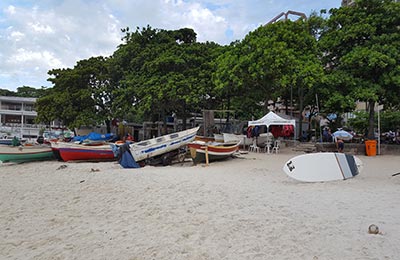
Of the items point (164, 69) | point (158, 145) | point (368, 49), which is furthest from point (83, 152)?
point (368, 49)

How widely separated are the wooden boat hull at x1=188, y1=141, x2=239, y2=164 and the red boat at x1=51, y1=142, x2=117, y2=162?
500 cm

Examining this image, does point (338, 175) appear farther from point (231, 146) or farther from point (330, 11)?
point (330, 11)

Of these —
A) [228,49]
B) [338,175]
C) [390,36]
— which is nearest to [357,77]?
[390,36]

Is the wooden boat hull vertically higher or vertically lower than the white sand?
higher

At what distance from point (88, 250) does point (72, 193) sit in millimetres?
4359

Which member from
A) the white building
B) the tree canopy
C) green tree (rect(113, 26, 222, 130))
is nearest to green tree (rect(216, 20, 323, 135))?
the tree canopy

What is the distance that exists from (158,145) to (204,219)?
29.2 feet

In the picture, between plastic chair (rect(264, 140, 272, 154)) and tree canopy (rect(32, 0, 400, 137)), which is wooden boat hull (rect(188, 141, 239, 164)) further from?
tree canopy (rect(32, 0, 400, 137))

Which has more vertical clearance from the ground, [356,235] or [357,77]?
[357,77]

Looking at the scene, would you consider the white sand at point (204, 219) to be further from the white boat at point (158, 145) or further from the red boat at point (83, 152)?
the red boat at point (83, 152)

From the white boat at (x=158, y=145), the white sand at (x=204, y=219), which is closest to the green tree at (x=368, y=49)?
the white sand at (x=204, y=219)

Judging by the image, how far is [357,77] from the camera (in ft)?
52.6

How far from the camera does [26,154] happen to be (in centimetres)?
1630

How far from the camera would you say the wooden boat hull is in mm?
13109
